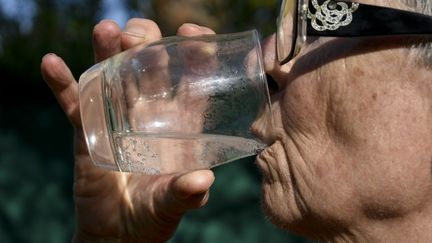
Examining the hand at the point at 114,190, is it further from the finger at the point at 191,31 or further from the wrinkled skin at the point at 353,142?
the wrinkled skin at the point at 353,142

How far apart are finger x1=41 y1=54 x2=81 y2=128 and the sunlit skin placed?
454 mm

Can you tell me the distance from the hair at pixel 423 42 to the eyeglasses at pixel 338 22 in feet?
0.06

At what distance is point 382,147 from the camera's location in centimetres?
169

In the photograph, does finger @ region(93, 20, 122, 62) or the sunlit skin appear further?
finger @ region(93, 20, 122, 62)

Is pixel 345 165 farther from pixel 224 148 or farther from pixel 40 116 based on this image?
pixel 40 116

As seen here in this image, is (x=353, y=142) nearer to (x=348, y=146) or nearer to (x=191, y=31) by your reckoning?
(x=348, y=146)

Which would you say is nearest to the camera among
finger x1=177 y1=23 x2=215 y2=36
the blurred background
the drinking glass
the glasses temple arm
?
the glasses temple arm

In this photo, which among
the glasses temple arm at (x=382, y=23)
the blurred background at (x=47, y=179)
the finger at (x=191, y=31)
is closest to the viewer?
the glasses temple arm at (x=382, y=23)

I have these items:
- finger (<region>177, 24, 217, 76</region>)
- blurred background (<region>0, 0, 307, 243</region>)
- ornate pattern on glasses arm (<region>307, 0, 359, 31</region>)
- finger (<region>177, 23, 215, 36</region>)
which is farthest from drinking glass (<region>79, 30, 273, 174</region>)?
blurred background (<region>0, 0, 307, 243</region>)

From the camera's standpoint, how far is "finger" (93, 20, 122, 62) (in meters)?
2.18

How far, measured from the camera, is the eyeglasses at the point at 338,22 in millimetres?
1669

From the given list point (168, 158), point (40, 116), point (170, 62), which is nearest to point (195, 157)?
point (168, 158)

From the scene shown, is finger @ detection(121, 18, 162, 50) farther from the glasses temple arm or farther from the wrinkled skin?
the glasses temple arm

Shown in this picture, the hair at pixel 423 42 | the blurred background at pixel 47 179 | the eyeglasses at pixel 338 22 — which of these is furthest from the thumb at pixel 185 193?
the blurred background at pixel 47 179
